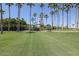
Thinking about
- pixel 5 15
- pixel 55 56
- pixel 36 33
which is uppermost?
pixel 5 15

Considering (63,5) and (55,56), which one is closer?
(55,56)

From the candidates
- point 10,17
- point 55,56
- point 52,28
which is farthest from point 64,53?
point 10,17

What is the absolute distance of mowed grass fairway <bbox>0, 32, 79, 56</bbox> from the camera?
3.54 metres

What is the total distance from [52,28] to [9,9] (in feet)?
2.15

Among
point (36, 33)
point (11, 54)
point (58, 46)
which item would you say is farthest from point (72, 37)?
point (11, 54)

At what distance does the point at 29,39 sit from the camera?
3779 millimetres

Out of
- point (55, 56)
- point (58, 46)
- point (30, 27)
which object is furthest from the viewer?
point (30, 27)

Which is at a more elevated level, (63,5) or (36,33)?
(63,5)

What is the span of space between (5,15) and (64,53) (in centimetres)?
97

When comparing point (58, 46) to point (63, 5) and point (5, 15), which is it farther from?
point (5, 15)

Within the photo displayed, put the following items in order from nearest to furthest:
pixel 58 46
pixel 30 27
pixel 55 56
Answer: pixel 55 56 < pixel 58 46 < pixel 30 27

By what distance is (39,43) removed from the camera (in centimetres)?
367

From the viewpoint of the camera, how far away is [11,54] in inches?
138

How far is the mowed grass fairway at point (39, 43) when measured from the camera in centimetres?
354
